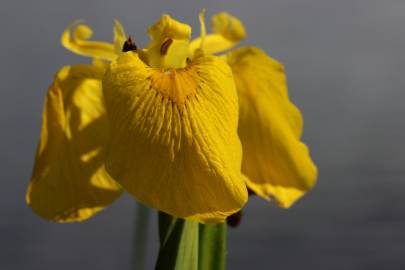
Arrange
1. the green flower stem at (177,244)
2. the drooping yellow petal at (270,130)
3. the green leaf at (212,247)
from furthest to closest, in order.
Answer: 1. the drooping yellow petal at (270,130)
2. the green leaf at (212,247)
3. the green flower stem at (177,244)

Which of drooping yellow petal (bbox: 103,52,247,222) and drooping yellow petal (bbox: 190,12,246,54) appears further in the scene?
drooping yellow petal (bbox: 190,12,246,54)

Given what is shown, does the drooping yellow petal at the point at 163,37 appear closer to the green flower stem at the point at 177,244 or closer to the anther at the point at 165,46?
the anther at the point at 165,46

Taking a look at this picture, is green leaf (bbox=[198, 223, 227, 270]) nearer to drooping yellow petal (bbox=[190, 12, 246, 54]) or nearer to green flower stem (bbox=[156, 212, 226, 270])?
green flower stem (bbox=[156, 212, 226, 270])

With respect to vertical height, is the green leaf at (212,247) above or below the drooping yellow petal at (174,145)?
below

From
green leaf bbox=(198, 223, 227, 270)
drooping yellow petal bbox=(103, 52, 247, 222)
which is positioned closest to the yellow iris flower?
drooping yellow petal bbox=(103, 52, 247, 222)

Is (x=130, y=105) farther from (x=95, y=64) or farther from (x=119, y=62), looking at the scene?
(x=95, y=64)

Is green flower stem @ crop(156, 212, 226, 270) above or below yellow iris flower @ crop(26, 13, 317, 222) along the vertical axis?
below


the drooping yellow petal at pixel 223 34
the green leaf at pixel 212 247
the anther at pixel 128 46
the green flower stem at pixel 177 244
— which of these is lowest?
the green leaf at pixel 212 247

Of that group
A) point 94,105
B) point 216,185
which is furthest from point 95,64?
point 216,185

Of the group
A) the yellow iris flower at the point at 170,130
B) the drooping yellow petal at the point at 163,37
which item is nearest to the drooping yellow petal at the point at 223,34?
the yellow iris flower at the point at 170,130
